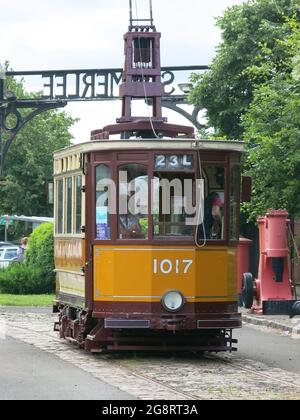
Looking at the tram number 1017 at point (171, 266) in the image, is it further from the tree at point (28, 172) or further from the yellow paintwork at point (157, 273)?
the tree at point (28, 172)

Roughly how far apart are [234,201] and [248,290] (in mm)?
9617

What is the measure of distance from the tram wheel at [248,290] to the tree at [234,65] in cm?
890

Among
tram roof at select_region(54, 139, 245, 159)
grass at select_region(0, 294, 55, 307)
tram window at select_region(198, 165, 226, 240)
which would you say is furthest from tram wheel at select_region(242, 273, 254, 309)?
tram roof at select_region(54, 139, 245, 159)

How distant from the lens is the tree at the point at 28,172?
67.1 meters

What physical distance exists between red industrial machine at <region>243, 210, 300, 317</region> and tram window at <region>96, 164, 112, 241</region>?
33.1 feet

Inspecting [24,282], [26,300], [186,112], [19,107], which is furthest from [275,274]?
[19,107]

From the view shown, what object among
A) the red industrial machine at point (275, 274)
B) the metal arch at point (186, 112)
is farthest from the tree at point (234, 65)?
the red industrial machine at point (275, 274)

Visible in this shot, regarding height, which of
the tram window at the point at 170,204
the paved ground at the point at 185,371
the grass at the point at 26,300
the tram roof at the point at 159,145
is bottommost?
the paved ground at the point at 185,371

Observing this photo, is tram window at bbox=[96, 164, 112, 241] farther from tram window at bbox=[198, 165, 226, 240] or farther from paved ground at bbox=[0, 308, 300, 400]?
paved ground at bbox=[0, 308, 300, 400]

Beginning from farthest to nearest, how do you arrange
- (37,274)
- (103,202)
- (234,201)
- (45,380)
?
(37,274) → (234,201) → (103,202) → (45,380)

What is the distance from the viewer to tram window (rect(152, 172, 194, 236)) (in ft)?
57.2

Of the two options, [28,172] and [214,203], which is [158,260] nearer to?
[214,203]

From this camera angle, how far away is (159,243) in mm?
17344
